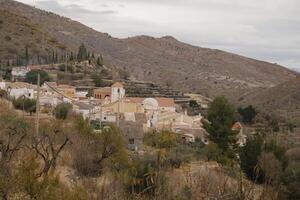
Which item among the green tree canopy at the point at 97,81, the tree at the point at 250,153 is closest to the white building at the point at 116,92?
the green tree canopy at the point at 97,81

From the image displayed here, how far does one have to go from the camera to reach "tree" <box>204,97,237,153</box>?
3112cm

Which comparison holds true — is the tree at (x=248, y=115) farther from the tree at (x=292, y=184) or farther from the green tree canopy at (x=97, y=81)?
the tree at (x=292, y=184)

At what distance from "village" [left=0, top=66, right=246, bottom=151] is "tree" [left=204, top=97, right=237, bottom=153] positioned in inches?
67.5

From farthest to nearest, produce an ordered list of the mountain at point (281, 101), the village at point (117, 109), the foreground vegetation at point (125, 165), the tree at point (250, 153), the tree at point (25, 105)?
1. the mountain at point (281, 101)
2. the village at point (117, 109)
3. the tree at point (25, 105)
4. the tree at point (250, 153)
5. the foreground vegetation at point (125, 165)

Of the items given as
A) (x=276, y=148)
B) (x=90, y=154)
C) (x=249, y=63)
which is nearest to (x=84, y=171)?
(x=90, y=154)

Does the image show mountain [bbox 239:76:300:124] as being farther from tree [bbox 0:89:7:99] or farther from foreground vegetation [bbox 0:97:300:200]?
tree [bbox 0:89:7:99]

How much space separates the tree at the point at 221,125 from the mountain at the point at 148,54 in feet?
121

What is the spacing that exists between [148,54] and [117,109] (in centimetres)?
6447

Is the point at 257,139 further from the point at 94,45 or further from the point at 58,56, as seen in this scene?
the point at 94,45

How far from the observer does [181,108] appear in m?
54.6

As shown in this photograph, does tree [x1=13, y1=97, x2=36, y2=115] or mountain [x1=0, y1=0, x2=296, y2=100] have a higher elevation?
mountain [x1=0, y1=0, x2=296, y2=100]

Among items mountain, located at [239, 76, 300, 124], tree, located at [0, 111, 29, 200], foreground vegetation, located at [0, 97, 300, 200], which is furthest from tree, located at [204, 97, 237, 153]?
mountain, located at [239, 76, 300, 124]

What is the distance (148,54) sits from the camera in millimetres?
106562

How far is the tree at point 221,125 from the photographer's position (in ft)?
102
